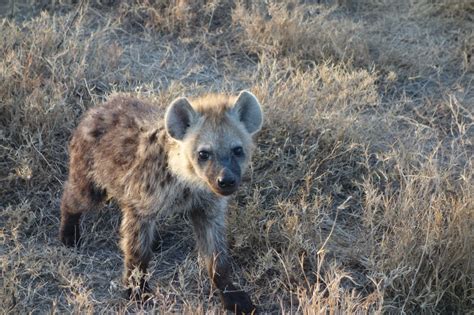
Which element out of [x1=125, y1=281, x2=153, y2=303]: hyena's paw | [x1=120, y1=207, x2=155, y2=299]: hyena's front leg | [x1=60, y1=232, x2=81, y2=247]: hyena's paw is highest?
[x1=120, y1=207, x2=155, y2=299]: hyena's front leg

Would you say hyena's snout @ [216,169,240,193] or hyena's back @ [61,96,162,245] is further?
hyena's back @ [61,96,162,245]

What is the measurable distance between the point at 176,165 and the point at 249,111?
506 millimetres

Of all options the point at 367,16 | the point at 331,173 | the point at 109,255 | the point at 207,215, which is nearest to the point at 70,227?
the point at 109,255

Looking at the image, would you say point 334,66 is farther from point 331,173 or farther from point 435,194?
point 435,194

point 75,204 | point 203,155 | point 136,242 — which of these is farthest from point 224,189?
point 75,204

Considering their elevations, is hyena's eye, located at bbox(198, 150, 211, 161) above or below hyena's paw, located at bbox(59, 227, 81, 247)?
above

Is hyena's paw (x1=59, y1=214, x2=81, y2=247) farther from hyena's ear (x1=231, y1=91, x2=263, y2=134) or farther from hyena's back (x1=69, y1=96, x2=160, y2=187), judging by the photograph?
hyena's ear (x1=231, y1=91, x2=263, y2=134)

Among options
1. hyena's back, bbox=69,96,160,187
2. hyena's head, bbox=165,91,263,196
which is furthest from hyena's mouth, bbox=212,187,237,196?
hyena's back, bbox=69,96,160,187

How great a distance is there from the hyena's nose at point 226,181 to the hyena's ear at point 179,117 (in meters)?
0.35

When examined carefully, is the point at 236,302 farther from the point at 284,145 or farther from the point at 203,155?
the point at 284,145

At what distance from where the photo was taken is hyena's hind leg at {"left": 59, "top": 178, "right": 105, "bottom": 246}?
4.18m

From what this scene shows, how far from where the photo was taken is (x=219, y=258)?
3.87m

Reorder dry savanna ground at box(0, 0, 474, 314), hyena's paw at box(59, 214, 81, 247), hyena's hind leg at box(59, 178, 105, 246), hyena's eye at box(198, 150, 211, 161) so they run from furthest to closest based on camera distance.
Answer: hyena's paw at box(59, 214, 81, 247) → hyena's hind leg at box(59, 178, 105, 246) → dry savanna ground at box(0, 0, 474, 314) → hyena's eye at box(198, 150, 211, 161)

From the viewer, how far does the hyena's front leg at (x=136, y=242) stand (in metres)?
3.80
